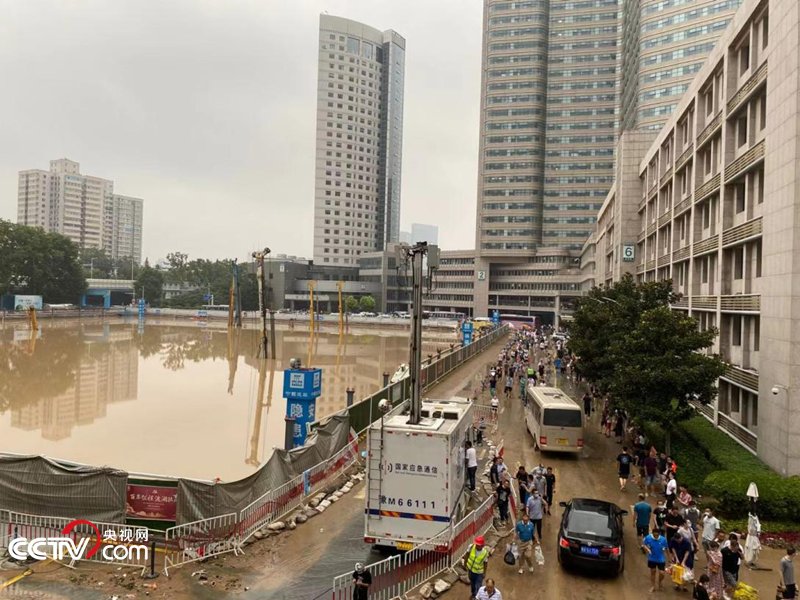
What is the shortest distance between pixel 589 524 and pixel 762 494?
272 inches

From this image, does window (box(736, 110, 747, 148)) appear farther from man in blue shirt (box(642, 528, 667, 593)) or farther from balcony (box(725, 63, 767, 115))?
man in blue shirt (box(642, 528, 667, 593))

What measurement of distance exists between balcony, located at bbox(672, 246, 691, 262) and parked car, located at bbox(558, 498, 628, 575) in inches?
1040

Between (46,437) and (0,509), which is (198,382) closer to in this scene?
(46,437)

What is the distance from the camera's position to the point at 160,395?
41.9m

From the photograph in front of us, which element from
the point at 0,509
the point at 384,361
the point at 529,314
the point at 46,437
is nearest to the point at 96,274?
the point at 529,314

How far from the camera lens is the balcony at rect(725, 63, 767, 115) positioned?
77.6ft

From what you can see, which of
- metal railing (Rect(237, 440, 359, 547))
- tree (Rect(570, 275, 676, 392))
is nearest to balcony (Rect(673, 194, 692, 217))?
tree (Rect(570, 275, 676, 392))

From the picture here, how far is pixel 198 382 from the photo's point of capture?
49.1 meters

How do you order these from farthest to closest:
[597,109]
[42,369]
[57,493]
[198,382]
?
1. [597,109]
2. [42,369]
3. [198,382]
4. [57,493]

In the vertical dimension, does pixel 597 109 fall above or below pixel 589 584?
above

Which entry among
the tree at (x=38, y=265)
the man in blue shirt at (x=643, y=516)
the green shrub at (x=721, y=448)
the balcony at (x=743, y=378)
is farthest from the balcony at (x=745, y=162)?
the tree at (x=38, y=265)

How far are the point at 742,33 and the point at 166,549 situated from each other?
1232 inches

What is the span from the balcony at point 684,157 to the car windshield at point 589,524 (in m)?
29.2

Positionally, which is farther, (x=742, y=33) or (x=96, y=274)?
(x=96, y=274)
